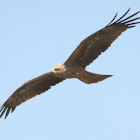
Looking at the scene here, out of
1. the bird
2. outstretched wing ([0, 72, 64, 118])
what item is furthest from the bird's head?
outstretched wing ([0, 72, 64, 118])

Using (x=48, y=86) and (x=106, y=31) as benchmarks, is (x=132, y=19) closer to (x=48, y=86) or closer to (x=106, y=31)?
(x=106, y=31)

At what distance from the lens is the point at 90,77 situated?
10.8 m

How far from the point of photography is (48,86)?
1185 centimetres

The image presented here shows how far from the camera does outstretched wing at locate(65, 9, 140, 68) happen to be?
10391 mm

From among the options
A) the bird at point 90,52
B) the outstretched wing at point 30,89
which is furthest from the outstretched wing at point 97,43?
the outstretched wing at point 30,89

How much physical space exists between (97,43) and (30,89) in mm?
2731

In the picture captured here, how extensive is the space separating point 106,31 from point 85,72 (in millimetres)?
1251

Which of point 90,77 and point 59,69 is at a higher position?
point 59,69

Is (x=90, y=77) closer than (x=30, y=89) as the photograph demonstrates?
Yes

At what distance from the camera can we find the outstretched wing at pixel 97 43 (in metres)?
10.4

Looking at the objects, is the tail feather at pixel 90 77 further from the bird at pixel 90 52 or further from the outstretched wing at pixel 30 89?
the outstretched wing at pixel 30 89

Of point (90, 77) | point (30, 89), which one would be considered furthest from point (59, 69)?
point (30, 89)

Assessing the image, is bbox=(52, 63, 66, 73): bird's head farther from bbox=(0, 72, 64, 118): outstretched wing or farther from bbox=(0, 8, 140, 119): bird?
bbox=(0, 72, 64, 118): outstretched wing

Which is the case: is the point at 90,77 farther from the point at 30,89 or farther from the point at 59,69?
the point at 30,89
